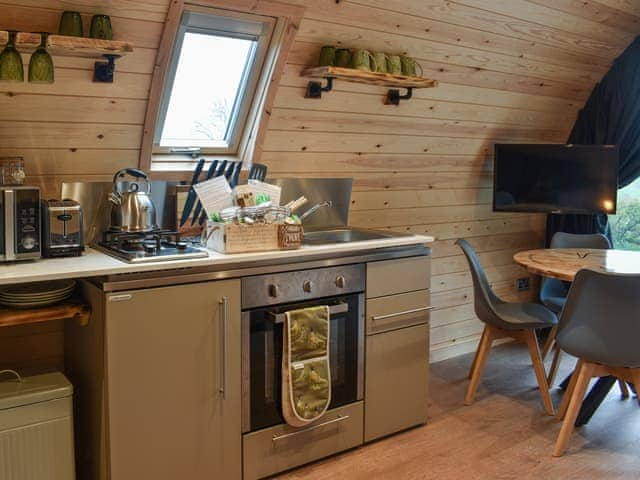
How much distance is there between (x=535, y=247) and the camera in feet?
15.7

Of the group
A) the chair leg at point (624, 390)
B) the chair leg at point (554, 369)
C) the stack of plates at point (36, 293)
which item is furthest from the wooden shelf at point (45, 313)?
the chair leg at point (624, 390)

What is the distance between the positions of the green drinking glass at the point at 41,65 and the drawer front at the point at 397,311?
1.56m

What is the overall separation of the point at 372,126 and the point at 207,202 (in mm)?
1116

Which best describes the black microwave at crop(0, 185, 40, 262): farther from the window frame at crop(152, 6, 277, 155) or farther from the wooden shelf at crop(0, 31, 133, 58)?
the window frame at crop(152, 6, 277, 155)

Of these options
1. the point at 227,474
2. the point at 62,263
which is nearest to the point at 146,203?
the point at 62,263

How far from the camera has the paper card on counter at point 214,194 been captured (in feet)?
9.12

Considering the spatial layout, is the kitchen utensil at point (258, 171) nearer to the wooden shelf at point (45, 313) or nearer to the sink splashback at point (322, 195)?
the sink splashback at point (322, 195)

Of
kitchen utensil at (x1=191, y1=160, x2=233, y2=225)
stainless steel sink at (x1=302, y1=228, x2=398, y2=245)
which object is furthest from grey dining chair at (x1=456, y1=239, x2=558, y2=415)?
kitchen utensil at (x1=191, y1=160, x2=233, y2=225)

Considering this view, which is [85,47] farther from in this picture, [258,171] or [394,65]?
[394,65]

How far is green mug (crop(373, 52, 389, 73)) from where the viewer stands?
3162mm

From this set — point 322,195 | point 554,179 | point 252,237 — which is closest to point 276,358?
point 252,237

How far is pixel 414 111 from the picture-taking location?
3590 millimetres

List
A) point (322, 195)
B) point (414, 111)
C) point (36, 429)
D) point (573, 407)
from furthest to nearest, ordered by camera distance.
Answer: point (414, 111) < point (322, 195) < point (573, 407) < point (36, 429)

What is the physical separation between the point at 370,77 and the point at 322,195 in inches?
25.8
